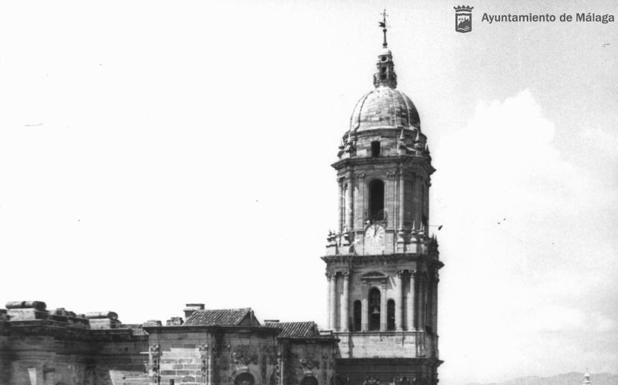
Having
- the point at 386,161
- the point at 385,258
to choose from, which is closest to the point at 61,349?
the point at 385,258

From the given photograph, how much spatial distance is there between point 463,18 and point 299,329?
22.6m

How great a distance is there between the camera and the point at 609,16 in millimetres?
38781

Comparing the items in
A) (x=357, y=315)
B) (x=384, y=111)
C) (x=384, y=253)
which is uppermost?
(x=384, y=111)

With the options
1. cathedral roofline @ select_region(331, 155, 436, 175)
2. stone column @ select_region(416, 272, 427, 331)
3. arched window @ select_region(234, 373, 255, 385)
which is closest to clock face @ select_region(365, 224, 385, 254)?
stone column @ select_region(416, 272, 427, 331)

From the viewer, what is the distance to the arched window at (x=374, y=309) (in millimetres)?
59625

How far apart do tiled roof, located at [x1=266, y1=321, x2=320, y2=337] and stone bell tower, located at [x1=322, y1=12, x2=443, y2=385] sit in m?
2.46

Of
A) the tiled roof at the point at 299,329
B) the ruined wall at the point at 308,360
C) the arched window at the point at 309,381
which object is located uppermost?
the tiled roof at the point at 299,329

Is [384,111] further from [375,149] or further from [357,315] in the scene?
[357,315]

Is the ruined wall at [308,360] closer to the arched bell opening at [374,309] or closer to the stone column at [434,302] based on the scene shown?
the arched bell opening at [374,309]

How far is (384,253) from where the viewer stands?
59.3 meters

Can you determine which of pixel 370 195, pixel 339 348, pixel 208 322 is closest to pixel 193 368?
pixel 208 322

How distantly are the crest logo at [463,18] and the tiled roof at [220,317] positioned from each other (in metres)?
17.2

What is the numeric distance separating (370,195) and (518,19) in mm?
22877

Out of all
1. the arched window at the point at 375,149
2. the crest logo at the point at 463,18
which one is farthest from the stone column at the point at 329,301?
the crest logo at the point at 463,18
